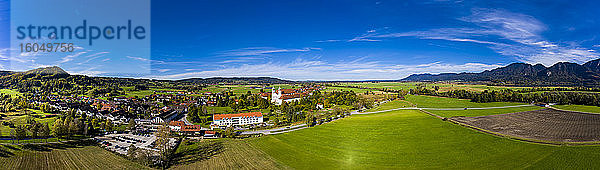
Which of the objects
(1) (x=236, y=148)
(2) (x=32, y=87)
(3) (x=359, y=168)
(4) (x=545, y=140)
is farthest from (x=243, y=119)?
(2) (x=32, y=87)

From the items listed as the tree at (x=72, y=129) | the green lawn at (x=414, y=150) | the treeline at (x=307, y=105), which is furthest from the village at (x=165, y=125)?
the green lawn at (x=414, y=150)

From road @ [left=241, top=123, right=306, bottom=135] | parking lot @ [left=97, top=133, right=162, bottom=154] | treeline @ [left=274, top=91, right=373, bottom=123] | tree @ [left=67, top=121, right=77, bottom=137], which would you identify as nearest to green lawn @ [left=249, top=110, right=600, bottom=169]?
road @ [left=241, top=123, right=306, bottom=135]

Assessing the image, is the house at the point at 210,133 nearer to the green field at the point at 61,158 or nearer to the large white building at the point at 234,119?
the large white building at the point at 234,119

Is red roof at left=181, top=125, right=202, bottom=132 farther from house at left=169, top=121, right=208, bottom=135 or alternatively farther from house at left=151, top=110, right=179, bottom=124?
house at left=151, top=110, right=179, bottom=124

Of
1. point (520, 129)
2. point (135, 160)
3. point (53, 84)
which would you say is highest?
point (53, 84)

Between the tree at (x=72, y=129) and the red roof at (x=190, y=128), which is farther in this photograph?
the red roof at (x=190, y=128)

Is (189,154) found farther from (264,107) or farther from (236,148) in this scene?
(264,107)
